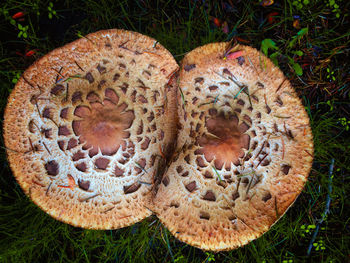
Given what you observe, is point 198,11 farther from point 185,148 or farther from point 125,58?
point 185,148

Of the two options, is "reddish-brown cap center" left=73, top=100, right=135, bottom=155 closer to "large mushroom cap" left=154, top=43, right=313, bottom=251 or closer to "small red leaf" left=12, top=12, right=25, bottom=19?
"large mushroom cap" left=154, top=43, right=313, bottom=251

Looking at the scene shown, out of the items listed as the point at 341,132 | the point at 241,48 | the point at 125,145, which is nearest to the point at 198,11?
the point at 241,48

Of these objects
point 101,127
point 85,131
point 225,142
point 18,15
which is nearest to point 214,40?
point 225,142

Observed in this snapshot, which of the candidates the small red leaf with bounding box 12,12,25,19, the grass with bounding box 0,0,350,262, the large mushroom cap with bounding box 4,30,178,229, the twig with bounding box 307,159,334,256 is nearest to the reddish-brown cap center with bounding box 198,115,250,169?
the large mushroom cap with bounding box 4,30,178,229

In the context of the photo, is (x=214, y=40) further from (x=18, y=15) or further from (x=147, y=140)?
(x=18, y=15)

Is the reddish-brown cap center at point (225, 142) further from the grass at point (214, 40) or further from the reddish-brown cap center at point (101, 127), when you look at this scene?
the grass at point (214, 40)
